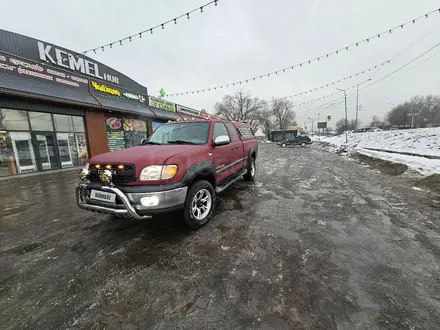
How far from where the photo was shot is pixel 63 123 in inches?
433

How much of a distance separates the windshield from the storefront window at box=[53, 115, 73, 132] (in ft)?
33.3

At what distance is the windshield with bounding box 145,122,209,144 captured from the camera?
3.69 metres

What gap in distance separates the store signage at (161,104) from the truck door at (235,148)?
14522 millimetres

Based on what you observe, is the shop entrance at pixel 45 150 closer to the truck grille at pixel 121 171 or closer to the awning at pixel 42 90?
the awning at pixel 42 90

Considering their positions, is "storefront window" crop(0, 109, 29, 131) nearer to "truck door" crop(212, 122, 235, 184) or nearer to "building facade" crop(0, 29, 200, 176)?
"building facade" crop(0, 29, 200, 176)

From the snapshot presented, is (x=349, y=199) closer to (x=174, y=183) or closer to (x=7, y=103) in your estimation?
(x=174, y=183)

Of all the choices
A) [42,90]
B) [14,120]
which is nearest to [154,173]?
[42,90]

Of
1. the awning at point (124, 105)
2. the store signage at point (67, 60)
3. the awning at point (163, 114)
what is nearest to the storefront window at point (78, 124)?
the awning at point (124, 105)

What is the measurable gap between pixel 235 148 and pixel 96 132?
11.5 m

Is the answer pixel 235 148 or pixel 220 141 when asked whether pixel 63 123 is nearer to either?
pixel 235 148

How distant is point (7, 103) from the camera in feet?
28.4

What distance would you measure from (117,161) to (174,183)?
88 cm

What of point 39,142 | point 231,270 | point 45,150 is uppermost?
point 39,142

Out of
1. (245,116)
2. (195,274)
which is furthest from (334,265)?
(245,116)
